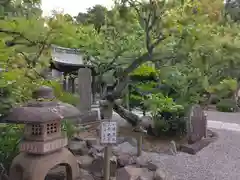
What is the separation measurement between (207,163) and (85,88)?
13.5ft

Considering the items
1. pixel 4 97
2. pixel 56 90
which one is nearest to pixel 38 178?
pixel 4 97

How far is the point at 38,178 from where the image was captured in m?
2.67

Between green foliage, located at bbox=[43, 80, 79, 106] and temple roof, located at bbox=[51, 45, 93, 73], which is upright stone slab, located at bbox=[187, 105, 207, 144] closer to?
green foliage, located at bbox=[43, 80, 79, 106]

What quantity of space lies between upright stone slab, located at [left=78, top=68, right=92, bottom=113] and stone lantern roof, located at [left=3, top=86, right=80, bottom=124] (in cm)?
504

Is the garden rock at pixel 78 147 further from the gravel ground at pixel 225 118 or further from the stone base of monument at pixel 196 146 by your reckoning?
the gravel ground at pixel 225 118

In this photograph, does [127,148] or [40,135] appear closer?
[40,135]

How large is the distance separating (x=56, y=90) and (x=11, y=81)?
1.13m

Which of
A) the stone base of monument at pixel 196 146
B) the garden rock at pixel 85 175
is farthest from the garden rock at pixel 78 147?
the stone base of monument at pixel 196 146

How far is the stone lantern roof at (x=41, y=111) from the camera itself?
102 inches

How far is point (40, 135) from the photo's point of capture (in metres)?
2.75

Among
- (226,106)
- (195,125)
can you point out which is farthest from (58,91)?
(226,106)

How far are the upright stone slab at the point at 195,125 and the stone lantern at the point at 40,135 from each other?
13.2 ft

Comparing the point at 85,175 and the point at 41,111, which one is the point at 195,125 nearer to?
the point at 85,175

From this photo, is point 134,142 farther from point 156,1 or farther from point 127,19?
point 156,1
